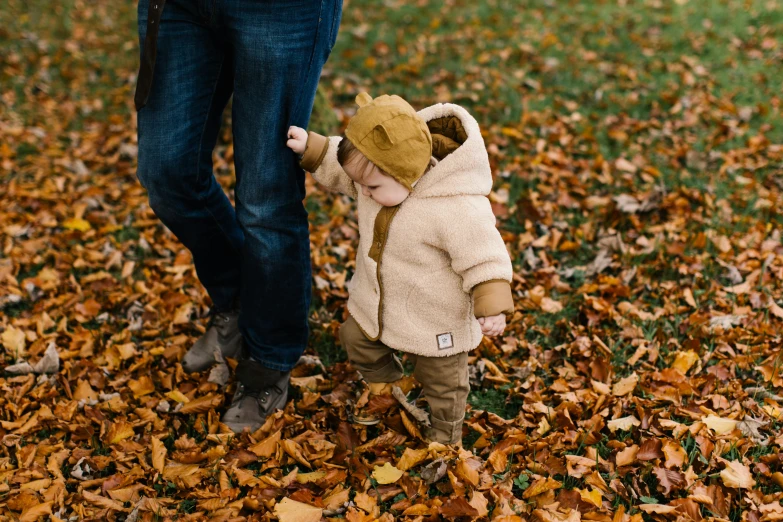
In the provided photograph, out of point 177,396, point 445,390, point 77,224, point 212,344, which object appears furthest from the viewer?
point 77,224

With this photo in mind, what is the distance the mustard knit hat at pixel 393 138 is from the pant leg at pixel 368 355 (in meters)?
0.73

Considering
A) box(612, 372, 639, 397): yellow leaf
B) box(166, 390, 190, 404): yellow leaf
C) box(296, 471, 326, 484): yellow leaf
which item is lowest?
box(296, 471, 326, 484): yellow leaf

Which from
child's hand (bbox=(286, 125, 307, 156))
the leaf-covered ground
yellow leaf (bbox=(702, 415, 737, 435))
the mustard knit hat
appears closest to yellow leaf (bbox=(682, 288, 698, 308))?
the leaf-covered ground

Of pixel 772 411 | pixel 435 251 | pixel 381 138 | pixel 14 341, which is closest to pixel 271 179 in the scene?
pixel 381 138

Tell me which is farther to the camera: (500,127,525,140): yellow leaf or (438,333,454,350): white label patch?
(500,127,525,140): yellow leaf

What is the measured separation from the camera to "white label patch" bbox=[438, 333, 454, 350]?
2.22 metres

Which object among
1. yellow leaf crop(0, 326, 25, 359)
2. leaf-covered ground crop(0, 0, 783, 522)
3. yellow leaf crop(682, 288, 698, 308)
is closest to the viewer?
leaf-covered ground crop(0, 0, 783, 522)

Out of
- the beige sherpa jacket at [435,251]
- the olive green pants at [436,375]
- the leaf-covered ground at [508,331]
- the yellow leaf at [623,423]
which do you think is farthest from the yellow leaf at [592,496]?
the beige sherpa jacket at [435,251]

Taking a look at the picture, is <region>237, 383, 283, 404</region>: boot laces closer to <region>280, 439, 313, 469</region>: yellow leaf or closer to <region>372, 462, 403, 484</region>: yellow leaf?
<region>280, 439, 313, 469</region>: yellow leaf

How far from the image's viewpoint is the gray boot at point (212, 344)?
9.29 feet

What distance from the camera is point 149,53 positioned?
2.04m

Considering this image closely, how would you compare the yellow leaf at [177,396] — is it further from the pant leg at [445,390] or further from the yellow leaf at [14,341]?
the pant leg at [445,390]

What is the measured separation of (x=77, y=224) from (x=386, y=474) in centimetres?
269

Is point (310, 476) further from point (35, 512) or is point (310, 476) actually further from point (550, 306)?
point (550, 306)
